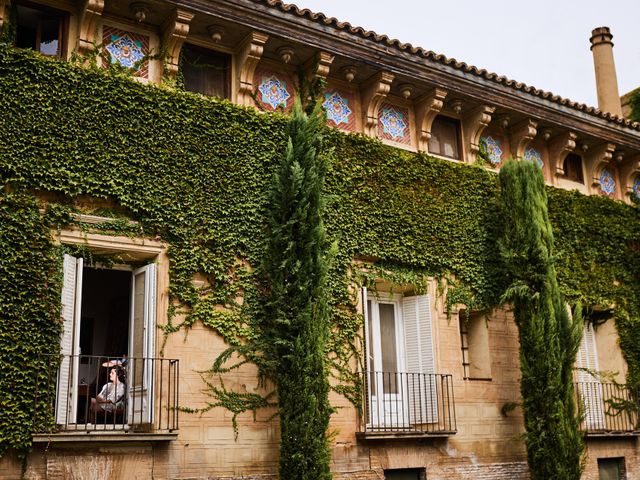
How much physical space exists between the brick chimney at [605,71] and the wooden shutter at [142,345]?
12.4 m

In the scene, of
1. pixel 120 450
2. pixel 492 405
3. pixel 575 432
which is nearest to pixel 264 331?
pixel 120 450

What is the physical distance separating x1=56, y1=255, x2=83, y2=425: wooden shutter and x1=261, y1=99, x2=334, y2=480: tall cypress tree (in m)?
2.48

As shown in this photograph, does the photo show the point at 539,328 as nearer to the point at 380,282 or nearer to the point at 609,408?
the point at 380,282

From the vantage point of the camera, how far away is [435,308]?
41.9 ft

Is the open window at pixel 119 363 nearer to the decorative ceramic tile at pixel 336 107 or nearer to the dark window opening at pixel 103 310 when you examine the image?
the dark window opening at pixel 103 310

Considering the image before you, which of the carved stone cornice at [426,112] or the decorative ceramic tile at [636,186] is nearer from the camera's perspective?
the carved stone cornice at [426,112]

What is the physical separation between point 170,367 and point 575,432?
6.51 m

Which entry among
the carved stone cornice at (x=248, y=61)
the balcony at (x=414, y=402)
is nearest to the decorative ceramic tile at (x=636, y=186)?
the balcony at (x=414, y=402)

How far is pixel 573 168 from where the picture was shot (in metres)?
16.1

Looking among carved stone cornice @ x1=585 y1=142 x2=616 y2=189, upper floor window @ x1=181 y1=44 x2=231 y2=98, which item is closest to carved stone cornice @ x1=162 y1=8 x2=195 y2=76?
upper floor window @ x1=181 y1=44 x2=231 y2=98

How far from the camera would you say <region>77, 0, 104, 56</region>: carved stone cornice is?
10.7 metres

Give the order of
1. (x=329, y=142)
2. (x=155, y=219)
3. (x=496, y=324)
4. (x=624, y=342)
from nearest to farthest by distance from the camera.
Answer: (x=155, y=219) < (x=329, y=142) < (x=496, y=324) < (x=624, y=342)

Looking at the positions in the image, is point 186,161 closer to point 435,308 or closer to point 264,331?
Answer: point 264,331

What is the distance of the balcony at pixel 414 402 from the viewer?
39.7 feet
